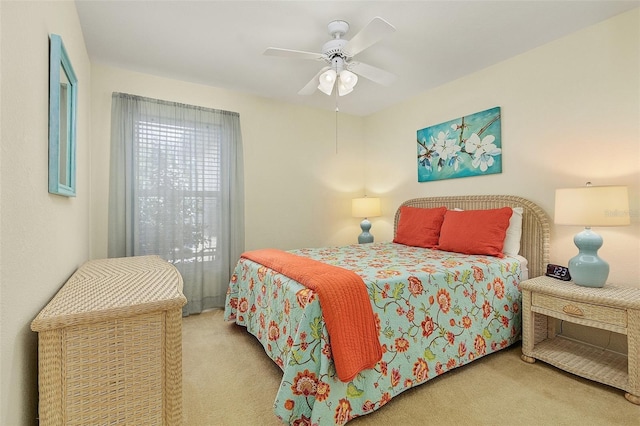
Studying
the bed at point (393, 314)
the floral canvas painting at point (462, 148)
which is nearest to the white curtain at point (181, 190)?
the bed at point (393, 314)

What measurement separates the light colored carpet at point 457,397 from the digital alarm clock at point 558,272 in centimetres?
65

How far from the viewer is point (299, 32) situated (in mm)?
2293

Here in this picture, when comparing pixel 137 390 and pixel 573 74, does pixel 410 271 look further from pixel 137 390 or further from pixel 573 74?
pixel 573 74

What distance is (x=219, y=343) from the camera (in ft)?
8.05

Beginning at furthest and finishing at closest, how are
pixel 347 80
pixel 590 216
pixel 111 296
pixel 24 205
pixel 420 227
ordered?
pixel 420 227, pixel 347 80, pixel 590 216, pixel 111 296, pixel 24 205

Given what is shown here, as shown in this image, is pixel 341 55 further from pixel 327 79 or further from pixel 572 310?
pixel 572 310

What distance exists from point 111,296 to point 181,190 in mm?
2104

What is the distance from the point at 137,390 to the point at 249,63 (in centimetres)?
268

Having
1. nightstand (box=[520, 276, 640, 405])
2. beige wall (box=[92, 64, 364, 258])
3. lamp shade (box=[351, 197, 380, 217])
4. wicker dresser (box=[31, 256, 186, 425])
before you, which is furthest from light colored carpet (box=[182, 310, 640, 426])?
lamp shade (box=[351, 197, 380, 217])

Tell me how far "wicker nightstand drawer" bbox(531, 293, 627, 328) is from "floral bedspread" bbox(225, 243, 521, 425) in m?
0.24

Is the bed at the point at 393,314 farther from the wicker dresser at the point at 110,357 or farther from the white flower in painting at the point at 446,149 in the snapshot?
the white flower in painting at the point at 446,149

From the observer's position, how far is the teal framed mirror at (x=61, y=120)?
1.28 meters

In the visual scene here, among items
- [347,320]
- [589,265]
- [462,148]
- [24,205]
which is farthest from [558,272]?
[24,205]

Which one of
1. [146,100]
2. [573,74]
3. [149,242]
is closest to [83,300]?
[149,242]
